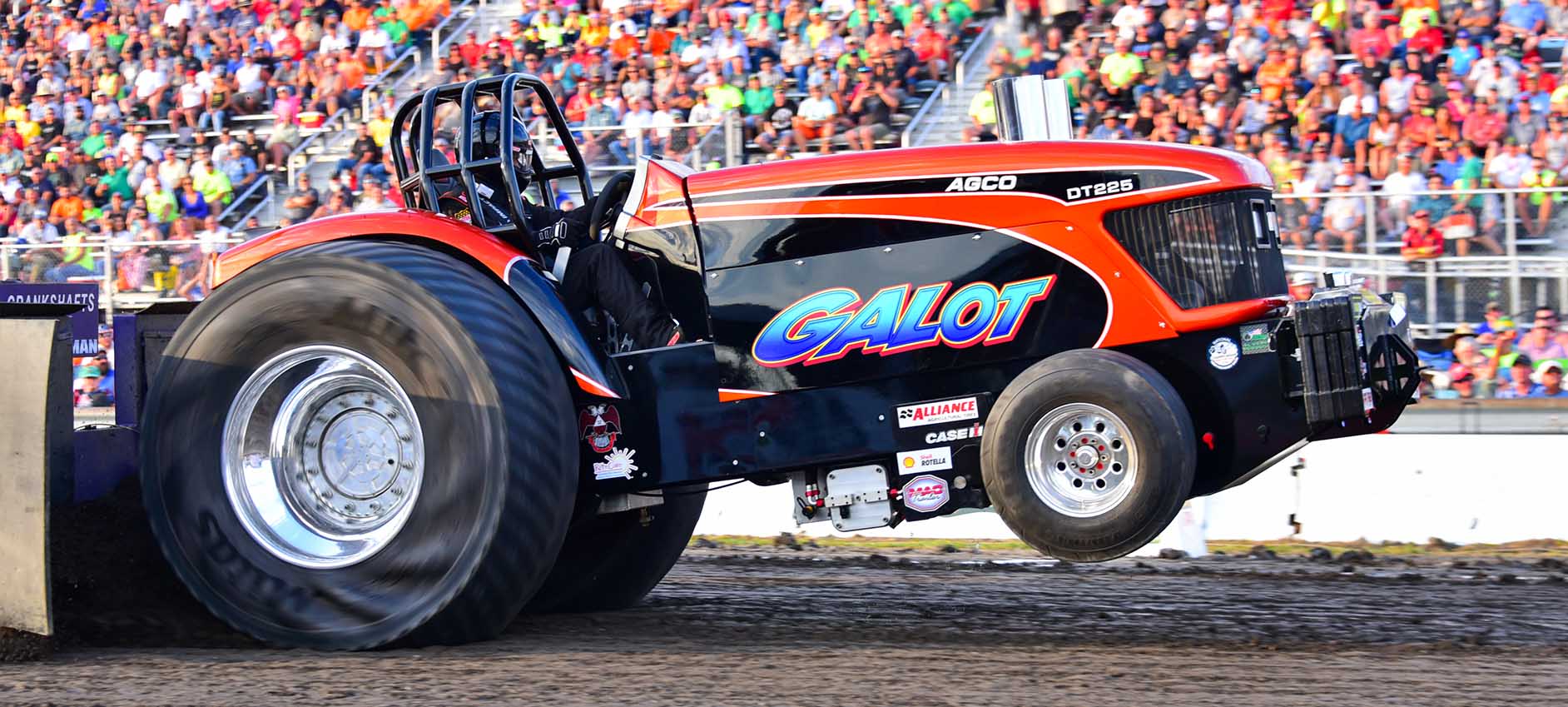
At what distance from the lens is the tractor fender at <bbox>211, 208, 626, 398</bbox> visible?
5020mm

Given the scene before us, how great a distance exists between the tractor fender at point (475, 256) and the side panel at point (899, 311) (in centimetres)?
40

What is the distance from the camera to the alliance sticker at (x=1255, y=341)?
15.9 feet

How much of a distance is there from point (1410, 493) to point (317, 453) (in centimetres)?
582

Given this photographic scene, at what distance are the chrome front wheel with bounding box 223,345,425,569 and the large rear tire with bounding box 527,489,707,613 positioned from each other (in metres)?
1.14

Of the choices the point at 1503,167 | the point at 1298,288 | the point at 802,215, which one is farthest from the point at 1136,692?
the point at 1503,167

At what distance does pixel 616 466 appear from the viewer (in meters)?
5.12

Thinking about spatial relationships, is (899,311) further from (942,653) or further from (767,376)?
(942,653)

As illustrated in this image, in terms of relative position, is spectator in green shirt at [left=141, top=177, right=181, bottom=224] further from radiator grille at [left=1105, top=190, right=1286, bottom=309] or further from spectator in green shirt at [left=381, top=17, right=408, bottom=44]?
radiator grille at [left=1105, top=190, right=1286, bottom=309]

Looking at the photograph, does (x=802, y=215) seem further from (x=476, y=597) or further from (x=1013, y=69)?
(x=1013, y=69)

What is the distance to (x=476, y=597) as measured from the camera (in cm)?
486

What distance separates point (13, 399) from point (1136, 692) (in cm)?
338

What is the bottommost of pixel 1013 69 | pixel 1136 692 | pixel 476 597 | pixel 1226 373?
pixel 1136 692

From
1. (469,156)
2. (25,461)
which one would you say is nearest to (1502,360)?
(469,156)

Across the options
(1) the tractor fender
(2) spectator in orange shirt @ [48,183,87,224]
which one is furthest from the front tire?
(2) spectator in orange shirt @ [48,183,87,224]
